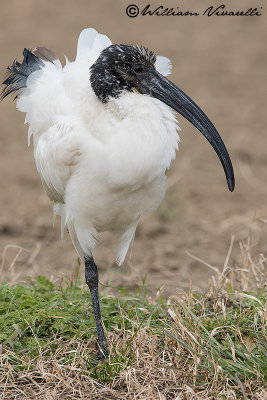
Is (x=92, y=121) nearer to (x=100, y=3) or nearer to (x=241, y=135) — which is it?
(x=241, y=135)

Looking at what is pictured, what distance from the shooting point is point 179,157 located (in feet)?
27.3

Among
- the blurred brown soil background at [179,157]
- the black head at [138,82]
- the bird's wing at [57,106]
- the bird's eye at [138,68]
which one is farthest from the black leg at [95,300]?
the bird's eye at [138,68]

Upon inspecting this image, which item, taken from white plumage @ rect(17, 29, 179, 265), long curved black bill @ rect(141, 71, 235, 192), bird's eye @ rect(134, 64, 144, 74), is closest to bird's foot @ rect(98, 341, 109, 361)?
white plumage @ rect(17, 29, 179, 265)

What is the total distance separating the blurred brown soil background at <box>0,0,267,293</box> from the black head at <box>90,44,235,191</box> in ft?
3.93

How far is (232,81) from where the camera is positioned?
992cm

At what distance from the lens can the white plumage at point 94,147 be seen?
4.02 m

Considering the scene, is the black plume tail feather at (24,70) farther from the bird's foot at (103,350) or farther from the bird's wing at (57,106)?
the bird's foot at (103,350)

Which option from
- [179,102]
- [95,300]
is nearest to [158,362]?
[95,300]

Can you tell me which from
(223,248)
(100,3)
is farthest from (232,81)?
(223,248)

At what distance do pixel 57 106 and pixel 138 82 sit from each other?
463 millimetres

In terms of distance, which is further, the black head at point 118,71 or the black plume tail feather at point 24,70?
the black plume tail feather at point 24,70

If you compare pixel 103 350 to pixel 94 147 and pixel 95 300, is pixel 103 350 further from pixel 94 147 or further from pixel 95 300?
pixel 94 147

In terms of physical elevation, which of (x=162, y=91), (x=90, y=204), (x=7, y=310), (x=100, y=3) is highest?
(x=100, y=3)

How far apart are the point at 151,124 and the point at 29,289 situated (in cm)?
144
